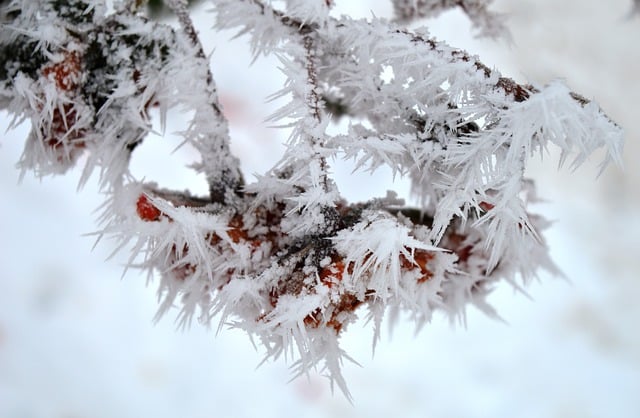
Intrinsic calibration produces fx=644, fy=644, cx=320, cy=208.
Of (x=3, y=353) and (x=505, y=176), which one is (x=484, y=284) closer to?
Result: (x=505, y=176)

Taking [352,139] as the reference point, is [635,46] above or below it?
above

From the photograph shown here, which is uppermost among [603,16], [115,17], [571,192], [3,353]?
[603,16]

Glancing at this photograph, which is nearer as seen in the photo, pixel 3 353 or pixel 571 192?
pixel 3 353

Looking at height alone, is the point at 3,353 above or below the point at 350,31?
below

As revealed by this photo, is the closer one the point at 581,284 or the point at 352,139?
the point at 352,139

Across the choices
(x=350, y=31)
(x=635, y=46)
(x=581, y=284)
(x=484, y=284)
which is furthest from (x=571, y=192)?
(x=350, y=31)

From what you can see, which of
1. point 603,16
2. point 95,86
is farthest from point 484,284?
point 603,16

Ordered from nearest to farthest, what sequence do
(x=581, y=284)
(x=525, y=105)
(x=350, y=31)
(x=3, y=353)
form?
(x=525, y=105)
(x=350, y=31)
(x=3, y=353)
(x=581, y=284)

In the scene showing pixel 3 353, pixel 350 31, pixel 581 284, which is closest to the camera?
pixel 350 31

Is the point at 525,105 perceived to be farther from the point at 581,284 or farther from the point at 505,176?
the point at 581,284
